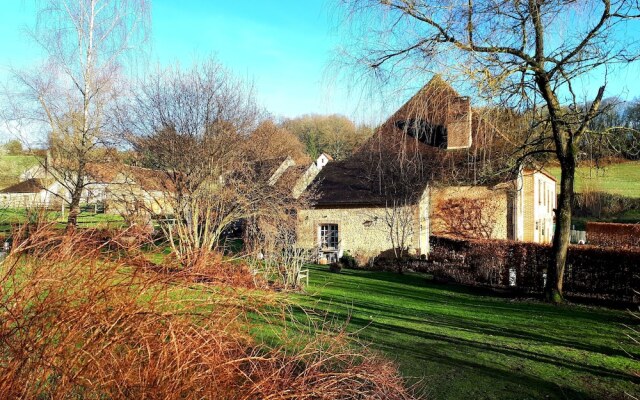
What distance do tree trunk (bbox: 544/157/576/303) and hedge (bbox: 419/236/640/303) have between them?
74 cm

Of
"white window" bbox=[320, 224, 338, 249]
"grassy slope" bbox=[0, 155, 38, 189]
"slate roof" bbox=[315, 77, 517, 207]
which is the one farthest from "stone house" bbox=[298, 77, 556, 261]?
"grassy slope" bbox=[0, 155, 38, 189]

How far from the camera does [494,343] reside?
7.60 metres

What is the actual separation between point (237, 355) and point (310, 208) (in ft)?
70.7

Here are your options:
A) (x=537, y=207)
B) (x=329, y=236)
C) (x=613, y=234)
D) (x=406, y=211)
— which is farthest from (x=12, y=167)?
(x=613, y=234)

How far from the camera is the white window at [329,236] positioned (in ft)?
79.8

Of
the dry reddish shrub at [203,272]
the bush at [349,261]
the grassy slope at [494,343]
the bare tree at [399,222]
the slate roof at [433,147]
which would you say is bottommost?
the bush at [349,261]

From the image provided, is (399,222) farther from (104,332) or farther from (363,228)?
(104,332)

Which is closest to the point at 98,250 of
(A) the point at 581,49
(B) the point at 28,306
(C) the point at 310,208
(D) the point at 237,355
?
(B) the point at 28,306

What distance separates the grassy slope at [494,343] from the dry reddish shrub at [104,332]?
54.6 inches

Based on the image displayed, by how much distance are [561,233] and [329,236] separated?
14048mm

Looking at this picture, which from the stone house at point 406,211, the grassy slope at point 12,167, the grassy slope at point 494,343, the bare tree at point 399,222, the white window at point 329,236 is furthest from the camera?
the white window at point 329,236

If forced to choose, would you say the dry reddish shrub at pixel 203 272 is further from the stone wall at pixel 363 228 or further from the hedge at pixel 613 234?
the hedge at pixel 613 234

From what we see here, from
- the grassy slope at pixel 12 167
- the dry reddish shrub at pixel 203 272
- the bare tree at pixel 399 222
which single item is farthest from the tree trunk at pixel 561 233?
the grassy slope at pixel 12 167

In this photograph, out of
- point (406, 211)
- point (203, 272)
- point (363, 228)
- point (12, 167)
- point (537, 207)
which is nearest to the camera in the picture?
point (203, 272)
